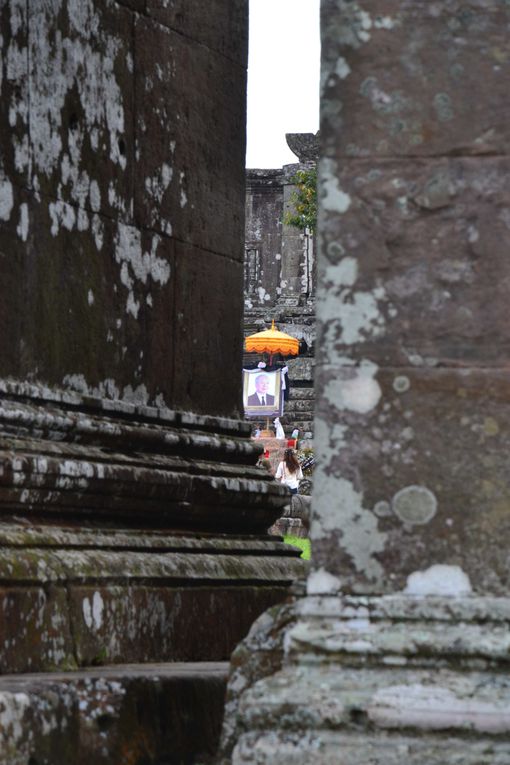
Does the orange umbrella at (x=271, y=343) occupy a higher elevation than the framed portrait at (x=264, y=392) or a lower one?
higher

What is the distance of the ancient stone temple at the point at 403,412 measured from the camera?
3.79 meters

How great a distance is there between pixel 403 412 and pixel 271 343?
30.1 metres

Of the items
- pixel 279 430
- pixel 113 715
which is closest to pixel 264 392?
pixel 279 430

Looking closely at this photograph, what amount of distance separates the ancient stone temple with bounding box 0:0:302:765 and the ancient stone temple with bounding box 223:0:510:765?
84cm

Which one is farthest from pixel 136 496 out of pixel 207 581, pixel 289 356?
pixel 289 356

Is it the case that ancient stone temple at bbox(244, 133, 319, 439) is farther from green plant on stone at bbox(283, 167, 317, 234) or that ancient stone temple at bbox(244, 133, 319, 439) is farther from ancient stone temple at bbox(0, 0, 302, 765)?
ancient stone temple at bbox(0, 0, 302, 765)

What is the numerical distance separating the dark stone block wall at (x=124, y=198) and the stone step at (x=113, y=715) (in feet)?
3.72

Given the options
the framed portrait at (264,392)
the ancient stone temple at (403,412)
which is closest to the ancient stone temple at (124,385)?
the ancient stone temple at (403,412)

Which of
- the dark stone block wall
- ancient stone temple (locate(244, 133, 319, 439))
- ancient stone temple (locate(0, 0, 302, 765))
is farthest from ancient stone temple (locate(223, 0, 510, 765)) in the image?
ancient stone temple (locate(244, 133, 319, 439))

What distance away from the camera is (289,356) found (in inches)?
1398

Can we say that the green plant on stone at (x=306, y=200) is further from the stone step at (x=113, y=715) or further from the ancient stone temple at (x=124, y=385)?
the stone step at (x=113, y=715)

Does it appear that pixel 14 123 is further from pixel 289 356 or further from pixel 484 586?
pixel 289 356

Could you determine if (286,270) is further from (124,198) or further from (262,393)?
(124,198)

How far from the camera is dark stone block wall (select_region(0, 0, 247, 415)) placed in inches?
220
